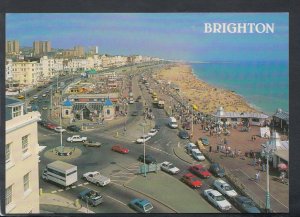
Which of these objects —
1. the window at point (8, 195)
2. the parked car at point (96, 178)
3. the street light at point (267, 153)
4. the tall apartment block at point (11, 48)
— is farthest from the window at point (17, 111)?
the street light at point (267, 153)

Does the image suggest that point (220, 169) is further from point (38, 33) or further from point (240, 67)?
point (38, 33)

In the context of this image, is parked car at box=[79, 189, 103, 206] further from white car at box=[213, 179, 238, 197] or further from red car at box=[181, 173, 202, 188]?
white car at box=[213, 179, 238, 197]

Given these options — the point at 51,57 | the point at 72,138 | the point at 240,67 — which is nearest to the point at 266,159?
the point at 240,67

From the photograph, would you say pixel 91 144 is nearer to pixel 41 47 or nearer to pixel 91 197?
pixel 91 197

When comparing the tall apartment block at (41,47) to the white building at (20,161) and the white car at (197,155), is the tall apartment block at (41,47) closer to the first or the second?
the white building at (20,161)

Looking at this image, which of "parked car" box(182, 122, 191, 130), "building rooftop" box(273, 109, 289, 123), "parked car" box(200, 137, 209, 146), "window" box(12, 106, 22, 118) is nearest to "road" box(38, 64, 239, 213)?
"parked car" box(182, 122, 191, 130)

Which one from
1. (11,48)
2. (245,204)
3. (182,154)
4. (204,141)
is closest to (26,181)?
(11,48)
